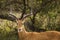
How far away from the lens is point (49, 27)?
14930mm

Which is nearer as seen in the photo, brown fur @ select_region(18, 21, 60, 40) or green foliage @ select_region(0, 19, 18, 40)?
brown fur @ select_region(18, 21, 60, 40)

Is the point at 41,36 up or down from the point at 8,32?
up

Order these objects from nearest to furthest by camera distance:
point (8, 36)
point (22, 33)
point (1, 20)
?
point (22, 33), point (8, 36), point (1, 20)

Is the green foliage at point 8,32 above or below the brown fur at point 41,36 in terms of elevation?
below

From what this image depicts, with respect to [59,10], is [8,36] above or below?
below

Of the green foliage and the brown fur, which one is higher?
the brown fur

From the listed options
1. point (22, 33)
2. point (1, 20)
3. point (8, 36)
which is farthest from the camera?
point (1, 20)

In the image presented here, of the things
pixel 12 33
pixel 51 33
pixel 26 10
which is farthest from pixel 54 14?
pixel 51 33

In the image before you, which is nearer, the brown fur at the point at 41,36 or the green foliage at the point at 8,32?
the brown fur at the point at 41,36

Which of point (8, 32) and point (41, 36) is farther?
point (8, 32)

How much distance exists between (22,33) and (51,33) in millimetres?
1227

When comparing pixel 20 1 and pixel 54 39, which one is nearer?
pixel 54 39

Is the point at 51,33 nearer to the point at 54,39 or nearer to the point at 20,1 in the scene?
the point at 54,39

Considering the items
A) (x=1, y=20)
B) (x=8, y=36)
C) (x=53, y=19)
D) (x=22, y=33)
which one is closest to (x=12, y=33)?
(x=8, y=36)
